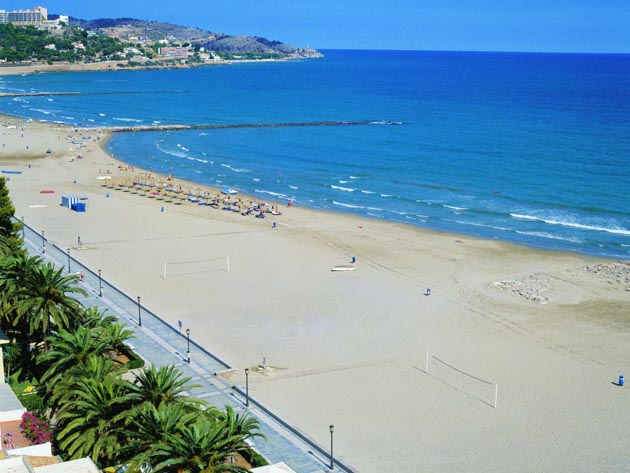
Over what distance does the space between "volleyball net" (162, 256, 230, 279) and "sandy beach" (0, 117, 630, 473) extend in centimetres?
16

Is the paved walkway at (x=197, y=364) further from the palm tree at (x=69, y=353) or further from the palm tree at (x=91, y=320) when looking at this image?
the palm tree at (x=69, y=353)

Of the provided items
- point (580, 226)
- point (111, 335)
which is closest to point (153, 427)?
point (111, 335)

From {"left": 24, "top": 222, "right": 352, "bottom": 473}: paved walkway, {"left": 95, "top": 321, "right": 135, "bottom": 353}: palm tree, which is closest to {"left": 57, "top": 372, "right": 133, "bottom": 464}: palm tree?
{"left": 24, "top": 222, "right": 352, "bottom": 473}: paved walkway

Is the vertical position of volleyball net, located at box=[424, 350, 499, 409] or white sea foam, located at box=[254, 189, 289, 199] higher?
volleyball net, located at box=[424, 350, 499, 409]

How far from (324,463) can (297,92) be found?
496 ft

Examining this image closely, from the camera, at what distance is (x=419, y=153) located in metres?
86.7

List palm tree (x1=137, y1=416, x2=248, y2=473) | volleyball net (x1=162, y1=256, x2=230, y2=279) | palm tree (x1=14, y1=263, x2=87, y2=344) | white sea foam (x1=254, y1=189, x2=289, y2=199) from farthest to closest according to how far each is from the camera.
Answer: white sea foam (x1=254, y1=189, x2=289, y2=199), volleyball net (x1=162, y1=256, x2=230, y2=279), palm tree (x1=14, y1=263, x2=87, y2=344), palm tree (x1=137, y1=416, x2=248, y2=473)

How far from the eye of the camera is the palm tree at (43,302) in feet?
91.8

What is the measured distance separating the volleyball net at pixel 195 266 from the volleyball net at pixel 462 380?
50.4ft

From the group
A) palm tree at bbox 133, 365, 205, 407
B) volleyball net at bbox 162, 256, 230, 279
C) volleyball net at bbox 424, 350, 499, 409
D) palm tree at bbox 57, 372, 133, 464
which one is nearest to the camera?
palm tree at bbox 57, 372, 133, 464

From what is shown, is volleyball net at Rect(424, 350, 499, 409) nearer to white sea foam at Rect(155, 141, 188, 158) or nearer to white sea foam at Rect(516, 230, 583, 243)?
white sea foam at Rect(516, 230, 583, 243)

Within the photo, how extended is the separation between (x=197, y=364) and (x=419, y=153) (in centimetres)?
5942

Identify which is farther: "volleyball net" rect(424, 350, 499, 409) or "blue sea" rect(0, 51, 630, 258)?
"blue sea" rect(0, 51, 630, 258)

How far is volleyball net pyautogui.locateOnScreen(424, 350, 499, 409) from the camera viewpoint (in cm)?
2909
